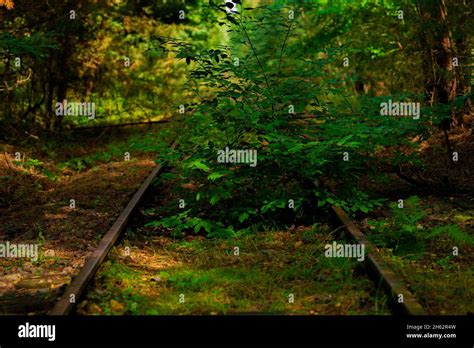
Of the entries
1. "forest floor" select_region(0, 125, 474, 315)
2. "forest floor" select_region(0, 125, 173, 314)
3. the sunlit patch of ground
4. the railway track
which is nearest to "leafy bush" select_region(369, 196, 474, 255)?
"forest floor" select_region(0, 125, 474, 315)

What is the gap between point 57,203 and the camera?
29.3 ft

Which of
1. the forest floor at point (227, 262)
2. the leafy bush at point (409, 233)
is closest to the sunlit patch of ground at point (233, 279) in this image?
the forest floor at point (227, 262)

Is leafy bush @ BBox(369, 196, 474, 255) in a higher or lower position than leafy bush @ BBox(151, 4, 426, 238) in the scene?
lower

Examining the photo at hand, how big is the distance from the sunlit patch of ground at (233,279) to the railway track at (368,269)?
10cm

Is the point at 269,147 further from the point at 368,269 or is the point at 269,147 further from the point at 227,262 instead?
the point at 368,269

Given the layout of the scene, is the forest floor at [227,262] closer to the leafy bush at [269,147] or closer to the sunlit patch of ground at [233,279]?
the sunlit patch of ground at [233,279]

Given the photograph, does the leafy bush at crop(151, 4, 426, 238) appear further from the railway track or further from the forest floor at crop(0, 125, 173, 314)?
the forest floor at crop(0, 125, 173, 314)

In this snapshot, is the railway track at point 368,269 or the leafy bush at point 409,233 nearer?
the railway track at point 368,269

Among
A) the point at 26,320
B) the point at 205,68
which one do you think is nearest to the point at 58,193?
the point at 205,68

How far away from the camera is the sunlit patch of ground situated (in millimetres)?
4789

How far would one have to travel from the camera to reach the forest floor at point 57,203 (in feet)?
18.7

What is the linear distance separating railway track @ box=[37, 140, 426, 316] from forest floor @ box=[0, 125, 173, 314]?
0.26 m

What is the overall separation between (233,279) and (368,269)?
1.19 m

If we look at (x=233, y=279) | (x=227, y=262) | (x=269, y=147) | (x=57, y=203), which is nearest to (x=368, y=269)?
(x=233, y=279)
